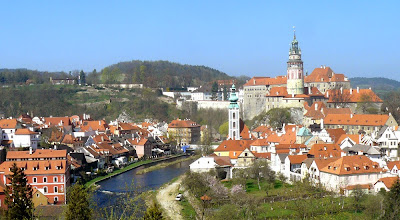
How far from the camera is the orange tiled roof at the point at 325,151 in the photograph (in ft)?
111

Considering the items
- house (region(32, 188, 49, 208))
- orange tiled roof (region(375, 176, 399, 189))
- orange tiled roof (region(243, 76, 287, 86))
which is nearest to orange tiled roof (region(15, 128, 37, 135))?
house (region(32, 188, 49, 208))

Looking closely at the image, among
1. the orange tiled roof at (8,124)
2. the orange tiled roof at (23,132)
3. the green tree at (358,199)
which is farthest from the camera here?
the orange tiled roof at (8,124)

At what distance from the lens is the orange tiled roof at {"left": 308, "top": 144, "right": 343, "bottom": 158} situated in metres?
33.9

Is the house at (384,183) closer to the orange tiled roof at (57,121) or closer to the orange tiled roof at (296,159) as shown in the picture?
the orange tiled roof at (296,159)

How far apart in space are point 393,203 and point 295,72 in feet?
120

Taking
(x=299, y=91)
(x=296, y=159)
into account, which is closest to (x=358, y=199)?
(x=296, y=159)

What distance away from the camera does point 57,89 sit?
274 ft

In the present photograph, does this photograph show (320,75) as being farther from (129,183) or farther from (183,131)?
(129,183)

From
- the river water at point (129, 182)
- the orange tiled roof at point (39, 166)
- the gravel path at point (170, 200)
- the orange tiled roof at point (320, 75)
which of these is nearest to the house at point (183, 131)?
the orange tiled roof at point (320, 75)

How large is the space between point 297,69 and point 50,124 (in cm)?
2528

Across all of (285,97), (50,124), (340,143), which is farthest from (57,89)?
(340,143)

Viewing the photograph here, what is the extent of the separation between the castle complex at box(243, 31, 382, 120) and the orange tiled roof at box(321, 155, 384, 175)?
26.3 metres

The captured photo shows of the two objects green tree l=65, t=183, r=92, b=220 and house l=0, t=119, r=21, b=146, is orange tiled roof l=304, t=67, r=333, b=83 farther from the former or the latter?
green tree l=65, t=183, r=92, b=220

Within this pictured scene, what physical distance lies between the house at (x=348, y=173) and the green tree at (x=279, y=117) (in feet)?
83.6
